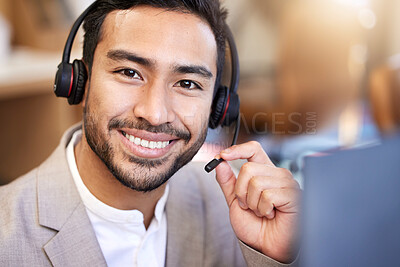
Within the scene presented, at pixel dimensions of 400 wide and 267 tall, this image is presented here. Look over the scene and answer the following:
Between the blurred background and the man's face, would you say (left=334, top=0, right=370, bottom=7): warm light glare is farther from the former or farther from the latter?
the man's face

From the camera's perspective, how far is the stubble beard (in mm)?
856

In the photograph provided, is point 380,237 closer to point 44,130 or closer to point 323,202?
point 323,202

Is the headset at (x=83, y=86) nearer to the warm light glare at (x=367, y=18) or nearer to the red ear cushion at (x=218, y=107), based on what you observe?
the red ear cushion at (x=218, y=107)

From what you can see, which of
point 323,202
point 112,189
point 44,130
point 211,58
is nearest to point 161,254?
point 112,189

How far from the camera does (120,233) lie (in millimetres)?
961

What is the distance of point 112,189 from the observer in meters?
0.96

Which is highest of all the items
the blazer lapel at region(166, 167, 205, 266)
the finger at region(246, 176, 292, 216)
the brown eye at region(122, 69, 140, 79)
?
the brown eye at region(122, 69, 140, 79)

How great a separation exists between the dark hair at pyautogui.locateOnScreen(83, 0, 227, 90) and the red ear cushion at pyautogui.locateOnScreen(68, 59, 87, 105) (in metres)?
0.02

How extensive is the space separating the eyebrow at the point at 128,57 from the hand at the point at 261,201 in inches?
9.3

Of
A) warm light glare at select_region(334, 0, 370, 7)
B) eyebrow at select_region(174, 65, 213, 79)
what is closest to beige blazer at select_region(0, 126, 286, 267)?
eyebrow at select_region(174, 65, 213, 79)

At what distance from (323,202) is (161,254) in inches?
24.2

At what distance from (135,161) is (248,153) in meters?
0.23

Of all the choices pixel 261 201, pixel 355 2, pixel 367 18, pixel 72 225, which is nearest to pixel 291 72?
pixel 355 2

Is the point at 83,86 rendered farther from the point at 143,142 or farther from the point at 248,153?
the point at 248,153
